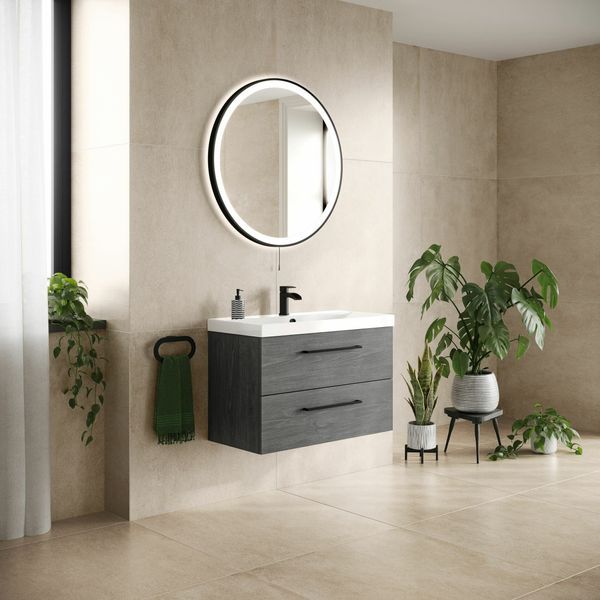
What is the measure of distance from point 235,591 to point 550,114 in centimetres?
385

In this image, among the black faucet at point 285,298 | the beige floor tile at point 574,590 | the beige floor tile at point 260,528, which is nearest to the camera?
the beige floor tile at point 574,590

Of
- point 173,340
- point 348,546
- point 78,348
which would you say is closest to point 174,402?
point 173,340

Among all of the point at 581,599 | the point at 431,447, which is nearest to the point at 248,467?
the point at 431,447

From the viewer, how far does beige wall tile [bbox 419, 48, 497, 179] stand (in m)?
5.54

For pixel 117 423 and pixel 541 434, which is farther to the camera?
pixel 541 434

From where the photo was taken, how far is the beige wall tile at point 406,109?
17.6ft

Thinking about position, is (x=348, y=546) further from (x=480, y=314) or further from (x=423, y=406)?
(x=480, y=314)

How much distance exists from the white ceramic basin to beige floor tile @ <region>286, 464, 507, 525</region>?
0.77 m

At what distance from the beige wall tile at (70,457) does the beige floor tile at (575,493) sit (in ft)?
6.36

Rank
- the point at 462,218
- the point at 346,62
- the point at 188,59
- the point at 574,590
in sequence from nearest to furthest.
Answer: the point at 574,590
the point at 188,59
the point at 346,62
the point at 462,218

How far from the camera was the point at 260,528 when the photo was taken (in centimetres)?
368

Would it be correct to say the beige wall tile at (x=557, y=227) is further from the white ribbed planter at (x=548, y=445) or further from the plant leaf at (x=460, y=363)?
the plant leaf at (x=460, y=363)

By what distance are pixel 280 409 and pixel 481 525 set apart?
947 millimetres

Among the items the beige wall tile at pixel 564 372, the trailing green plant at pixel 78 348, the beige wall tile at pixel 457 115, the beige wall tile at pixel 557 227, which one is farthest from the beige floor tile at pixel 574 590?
the beige wall tile at pixel 457 115
